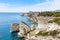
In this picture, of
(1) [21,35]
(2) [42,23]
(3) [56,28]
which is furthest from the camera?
(1) [21,35]

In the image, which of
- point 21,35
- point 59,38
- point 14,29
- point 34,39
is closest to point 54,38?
point 59,38

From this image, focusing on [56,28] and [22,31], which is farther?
[22,31]

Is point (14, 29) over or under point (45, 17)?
under

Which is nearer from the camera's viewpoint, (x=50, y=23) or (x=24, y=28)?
(x=50, y=23)

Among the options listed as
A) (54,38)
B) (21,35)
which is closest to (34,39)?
(54,38)

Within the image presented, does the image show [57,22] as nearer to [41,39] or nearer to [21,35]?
[41,39]

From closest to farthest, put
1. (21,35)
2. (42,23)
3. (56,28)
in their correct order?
(56,28), (42,23), (21,35)

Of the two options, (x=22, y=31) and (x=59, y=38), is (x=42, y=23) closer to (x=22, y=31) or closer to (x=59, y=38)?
(x=59, y=38)

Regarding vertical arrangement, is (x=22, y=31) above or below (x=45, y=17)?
below

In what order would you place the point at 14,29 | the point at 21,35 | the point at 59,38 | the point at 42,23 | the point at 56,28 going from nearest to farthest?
the point at 59,38 < the point at 56,28 < the point at 42,23 < the point at 21,35 < the point at 14,29
